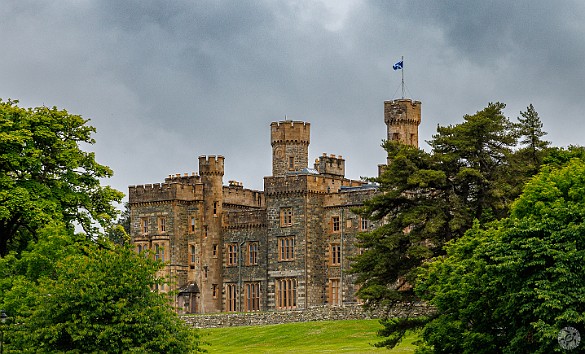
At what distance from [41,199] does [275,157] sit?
4579 cm

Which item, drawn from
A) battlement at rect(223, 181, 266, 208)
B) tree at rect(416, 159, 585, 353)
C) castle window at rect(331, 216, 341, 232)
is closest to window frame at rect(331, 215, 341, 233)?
castle window at rect(331, 216, 341, 232)

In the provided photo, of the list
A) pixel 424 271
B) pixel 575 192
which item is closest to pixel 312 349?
pixel 424 271

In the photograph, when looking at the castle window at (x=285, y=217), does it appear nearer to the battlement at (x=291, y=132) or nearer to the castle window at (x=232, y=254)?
the castle window at (x=232, y=254)

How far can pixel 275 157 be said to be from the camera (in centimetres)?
10594

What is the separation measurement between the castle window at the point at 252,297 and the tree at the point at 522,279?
48.2 meters

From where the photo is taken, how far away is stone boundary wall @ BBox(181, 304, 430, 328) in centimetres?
8688

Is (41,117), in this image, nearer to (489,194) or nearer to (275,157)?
(489,194)

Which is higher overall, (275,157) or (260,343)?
(275,157)

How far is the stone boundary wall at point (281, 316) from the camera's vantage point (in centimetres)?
8688

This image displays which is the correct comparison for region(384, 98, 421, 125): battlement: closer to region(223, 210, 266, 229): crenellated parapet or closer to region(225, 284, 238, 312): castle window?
region(223, 210, 266, 229): crenellated parapet

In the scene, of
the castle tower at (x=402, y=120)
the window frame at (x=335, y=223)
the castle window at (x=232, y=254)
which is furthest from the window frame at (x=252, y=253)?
the castle tower at (x=402, y=120)

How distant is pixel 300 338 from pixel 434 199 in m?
16.9

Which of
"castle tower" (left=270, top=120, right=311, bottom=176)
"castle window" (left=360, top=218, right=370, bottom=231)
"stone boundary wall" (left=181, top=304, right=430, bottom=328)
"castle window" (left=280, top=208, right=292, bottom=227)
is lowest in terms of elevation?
"stone boundary wall" (left=181, top=304, right=430, bottom=328)

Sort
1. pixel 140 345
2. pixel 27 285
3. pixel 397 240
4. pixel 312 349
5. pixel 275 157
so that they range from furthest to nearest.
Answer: pixel 275 157
pixel 312 349
pixel 397 240
pixel 27 285
pixel 140 345
